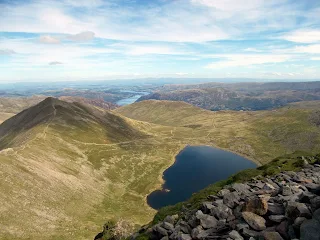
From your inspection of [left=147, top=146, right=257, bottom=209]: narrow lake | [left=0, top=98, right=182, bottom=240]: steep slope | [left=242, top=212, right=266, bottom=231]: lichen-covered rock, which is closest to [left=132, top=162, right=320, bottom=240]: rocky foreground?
[left=242, top=212, right=266, bottom=231]: lichen-covered rock

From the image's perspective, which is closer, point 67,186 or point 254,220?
point 254,220

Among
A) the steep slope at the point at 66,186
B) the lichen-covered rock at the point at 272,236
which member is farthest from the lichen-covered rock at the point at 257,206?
the steep slope at the point at 66,186

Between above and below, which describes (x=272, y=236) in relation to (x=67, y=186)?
above

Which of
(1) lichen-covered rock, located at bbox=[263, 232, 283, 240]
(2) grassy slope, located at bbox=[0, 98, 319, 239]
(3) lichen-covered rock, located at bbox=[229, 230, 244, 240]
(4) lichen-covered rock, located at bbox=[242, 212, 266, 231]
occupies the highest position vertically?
(1) lichen-covered rock, located at bbox=[263, 232, 283, 240]

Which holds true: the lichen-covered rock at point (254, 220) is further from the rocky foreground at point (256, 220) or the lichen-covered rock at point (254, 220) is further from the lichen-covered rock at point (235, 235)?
the lichen-covered rock at point (235, 235)

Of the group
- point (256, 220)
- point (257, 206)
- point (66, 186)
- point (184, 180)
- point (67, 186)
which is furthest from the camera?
point (184, 180)

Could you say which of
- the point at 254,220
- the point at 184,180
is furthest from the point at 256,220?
the point at 184,180

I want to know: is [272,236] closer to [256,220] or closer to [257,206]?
[256,220]

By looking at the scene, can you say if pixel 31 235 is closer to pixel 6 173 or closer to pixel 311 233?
pixel 6 173

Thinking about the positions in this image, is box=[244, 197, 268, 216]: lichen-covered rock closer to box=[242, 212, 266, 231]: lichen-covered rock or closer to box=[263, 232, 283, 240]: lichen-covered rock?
box=[242, 212, 266, 231]: lichen-covered rock

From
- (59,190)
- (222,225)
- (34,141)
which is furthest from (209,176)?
(222,225)

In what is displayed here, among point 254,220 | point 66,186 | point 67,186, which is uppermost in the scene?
point 254,220
